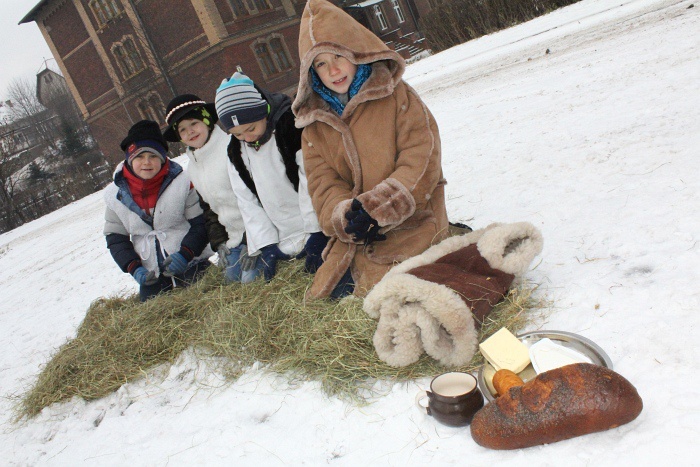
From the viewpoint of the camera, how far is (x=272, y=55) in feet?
74.3

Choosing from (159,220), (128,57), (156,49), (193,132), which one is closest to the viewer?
(193,132)

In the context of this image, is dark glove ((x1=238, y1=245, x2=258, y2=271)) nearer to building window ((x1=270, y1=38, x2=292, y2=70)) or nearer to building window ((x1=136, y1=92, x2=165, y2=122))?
building window ((x1=270, y1=38, x2=292, y2=70))

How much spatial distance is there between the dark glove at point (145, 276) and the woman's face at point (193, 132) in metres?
1.03

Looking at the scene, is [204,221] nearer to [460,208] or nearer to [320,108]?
[320,108]

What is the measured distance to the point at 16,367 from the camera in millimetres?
3693

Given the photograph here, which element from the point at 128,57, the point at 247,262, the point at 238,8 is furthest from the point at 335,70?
the point at 128,57

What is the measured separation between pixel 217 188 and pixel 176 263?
2.14ft

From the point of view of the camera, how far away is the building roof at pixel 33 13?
2485cm

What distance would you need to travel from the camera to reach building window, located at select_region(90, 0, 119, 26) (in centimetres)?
2306

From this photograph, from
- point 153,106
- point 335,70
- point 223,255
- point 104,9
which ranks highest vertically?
point 104,9

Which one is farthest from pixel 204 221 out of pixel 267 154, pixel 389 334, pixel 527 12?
pixel 527 12

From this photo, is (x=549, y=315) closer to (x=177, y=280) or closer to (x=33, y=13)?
(x=177, y=280)

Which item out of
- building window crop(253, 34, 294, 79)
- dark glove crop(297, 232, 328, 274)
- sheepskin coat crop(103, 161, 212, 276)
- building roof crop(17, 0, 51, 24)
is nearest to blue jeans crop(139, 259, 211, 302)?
sheepskin coat crop(103, 161, 212, 276)

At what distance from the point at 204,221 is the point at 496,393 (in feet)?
9.03
